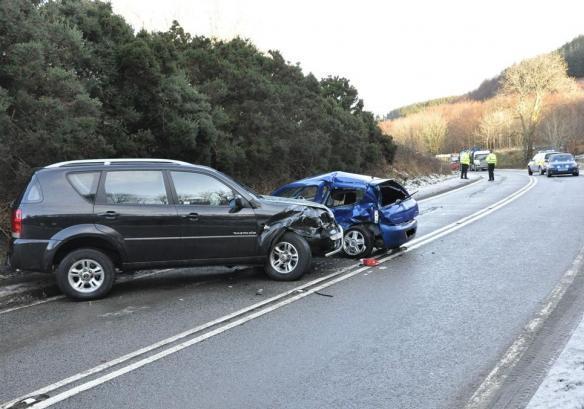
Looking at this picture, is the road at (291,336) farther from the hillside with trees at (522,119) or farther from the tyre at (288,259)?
the hillside with trees at (522,119)

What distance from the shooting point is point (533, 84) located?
7225 centimetres

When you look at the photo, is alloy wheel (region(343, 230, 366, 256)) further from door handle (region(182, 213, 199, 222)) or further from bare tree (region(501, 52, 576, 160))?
bare tree (region(501, 52, 576, 160))

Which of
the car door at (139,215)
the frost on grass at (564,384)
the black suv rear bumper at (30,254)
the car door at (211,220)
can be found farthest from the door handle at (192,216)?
the frost on grass at (564,384)

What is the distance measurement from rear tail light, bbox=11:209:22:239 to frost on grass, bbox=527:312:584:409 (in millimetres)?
6262

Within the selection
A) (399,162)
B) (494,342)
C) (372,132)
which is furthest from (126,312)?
(399,162)

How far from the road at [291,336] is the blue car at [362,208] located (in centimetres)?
46

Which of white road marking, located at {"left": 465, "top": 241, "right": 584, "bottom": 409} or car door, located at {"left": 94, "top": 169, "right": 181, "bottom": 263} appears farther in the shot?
car door, located at {"left": 94, "top": 169, "right": 181, "bottom": 263}

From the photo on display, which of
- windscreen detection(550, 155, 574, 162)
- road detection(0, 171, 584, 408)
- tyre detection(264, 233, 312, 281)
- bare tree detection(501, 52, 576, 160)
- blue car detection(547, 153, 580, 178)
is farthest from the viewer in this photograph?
bare tree detection(501, 52, 576, 160)

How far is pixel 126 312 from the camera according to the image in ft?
21.6

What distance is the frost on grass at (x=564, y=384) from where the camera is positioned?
12.1 feet

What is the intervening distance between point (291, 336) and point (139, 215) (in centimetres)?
306

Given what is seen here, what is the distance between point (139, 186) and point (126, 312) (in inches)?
73.2

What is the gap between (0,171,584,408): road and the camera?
166 inches

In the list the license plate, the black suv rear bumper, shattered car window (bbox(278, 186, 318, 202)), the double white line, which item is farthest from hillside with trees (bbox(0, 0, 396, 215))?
the double white line
